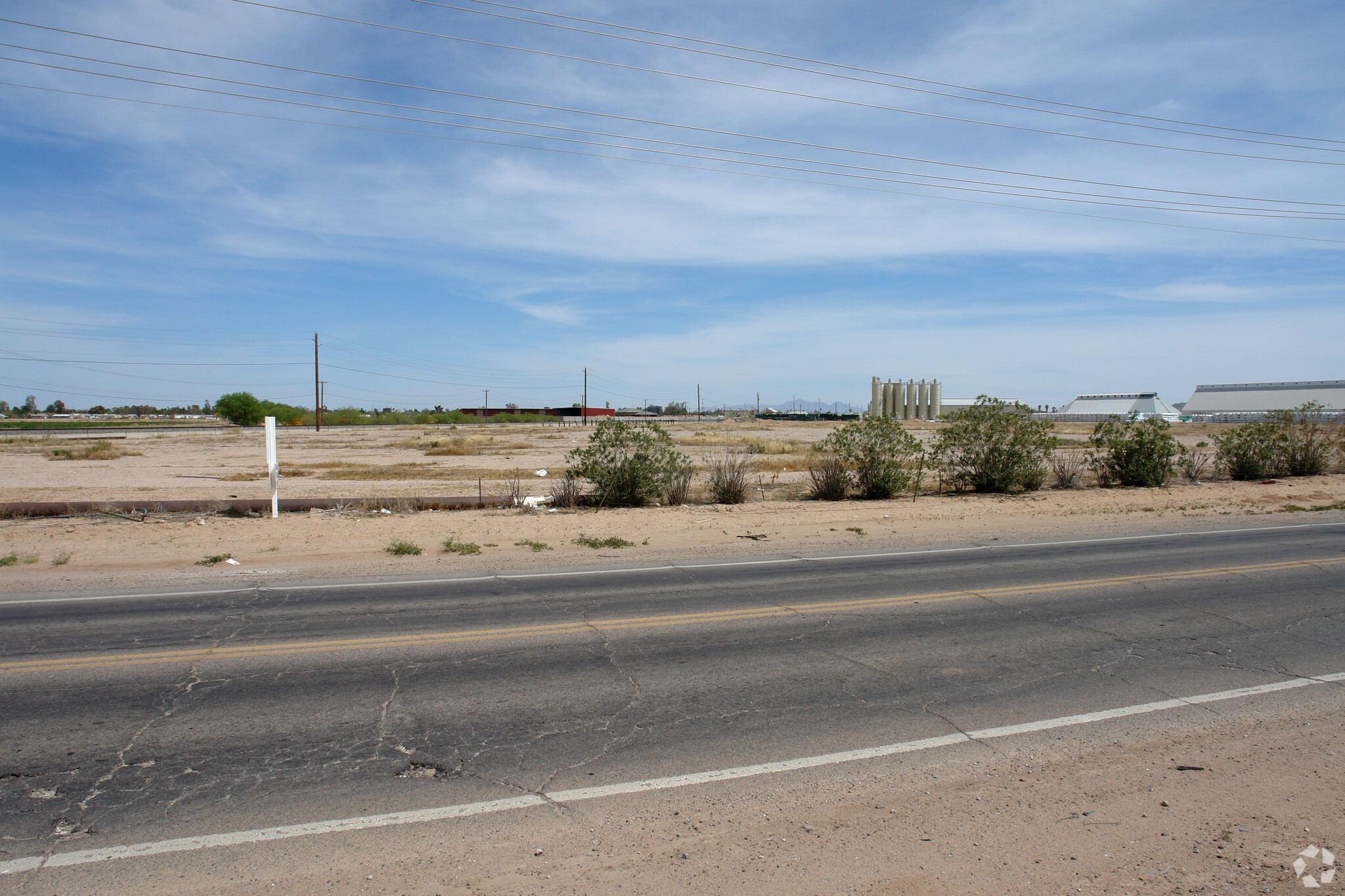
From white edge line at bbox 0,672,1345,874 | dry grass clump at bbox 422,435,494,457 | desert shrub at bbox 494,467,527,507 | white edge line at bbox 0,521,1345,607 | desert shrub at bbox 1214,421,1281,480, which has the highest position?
desert shrub at bbox 1214,421,1281,480

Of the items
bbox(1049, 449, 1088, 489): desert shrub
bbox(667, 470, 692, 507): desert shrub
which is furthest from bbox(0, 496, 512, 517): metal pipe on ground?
bbox(1049, 449, 1088, 489): desert shrub

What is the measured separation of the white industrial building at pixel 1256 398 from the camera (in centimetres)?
9519

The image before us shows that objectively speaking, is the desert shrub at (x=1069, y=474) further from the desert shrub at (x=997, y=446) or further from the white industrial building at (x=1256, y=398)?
the white industrial building at (x=1256, y=398)

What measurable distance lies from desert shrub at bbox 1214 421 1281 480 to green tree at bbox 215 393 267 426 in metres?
106

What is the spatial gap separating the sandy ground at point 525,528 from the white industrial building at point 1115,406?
290 feet

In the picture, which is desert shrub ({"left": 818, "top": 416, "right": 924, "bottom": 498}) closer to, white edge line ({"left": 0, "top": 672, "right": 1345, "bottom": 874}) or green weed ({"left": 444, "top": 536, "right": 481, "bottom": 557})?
green weed ({"left": 444, "top": 536, "right": 481, "bottom": 557})

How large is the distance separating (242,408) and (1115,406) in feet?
408

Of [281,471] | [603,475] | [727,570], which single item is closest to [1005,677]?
[727,570]

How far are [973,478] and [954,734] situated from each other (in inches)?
701

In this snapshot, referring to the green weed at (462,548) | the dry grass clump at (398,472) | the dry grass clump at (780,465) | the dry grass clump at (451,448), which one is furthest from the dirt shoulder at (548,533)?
the dry grass clump at (451,448)

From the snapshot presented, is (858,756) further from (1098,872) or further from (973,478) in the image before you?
(973,478)

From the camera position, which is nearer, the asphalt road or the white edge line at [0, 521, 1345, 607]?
the asphalt road

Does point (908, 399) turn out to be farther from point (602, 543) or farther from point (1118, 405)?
point (602, 543)
